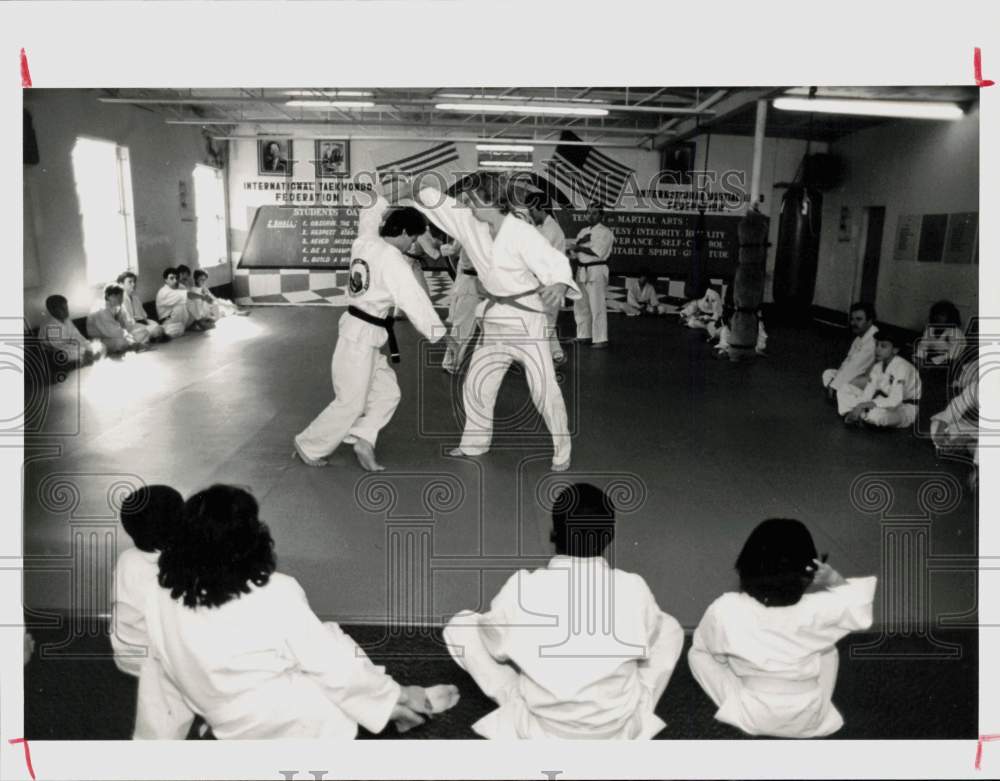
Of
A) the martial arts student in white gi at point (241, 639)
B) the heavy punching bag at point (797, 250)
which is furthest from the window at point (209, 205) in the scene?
the heavy punching bag at point (797, 250)

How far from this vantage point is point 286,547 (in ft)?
8.07

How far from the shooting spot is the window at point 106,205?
2871 millimetres

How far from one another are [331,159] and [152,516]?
177 centimetres

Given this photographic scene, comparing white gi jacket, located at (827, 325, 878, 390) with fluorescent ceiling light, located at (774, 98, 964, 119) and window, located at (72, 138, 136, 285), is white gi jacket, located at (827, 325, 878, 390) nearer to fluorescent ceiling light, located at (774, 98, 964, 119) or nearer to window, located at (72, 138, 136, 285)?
fluorescent ceiling light, located at (774, 98, 964, 119)

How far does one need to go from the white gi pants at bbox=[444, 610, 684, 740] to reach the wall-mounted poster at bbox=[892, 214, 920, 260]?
19.6 ft

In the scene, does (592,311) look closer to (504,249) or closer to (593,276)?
(593,276)

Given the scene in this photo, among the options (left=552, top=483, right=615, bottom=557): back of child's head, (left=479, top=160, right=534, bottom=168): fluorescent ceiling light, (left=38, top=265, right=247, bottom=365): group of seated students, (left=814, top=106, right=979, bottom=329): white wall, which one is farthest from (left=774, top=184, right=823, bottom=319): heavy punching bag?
(left=552, top=483, right=615, bottom=557): back of child's head

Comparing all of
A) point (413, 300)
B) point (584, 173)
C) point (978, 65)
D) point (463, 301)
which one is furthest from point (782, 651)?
point (584, 173)

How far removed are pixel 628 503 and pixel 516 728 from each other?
1326mm

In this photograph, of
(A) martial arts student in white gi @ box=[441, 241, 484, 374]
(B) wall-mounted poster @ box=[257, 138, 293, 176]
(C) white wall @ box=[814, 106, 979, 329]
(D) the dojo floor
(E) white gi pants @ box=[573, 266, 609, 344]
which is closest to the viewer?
(D) the dojo floor

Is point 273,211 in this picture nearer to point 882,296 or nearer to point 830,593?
point 830,593

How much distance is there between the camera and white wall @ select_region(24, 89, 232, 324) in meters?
2.40

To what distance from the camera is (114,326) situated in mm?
3945

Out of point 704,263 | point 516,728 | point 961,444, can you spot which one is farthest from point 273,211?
point 704,263
